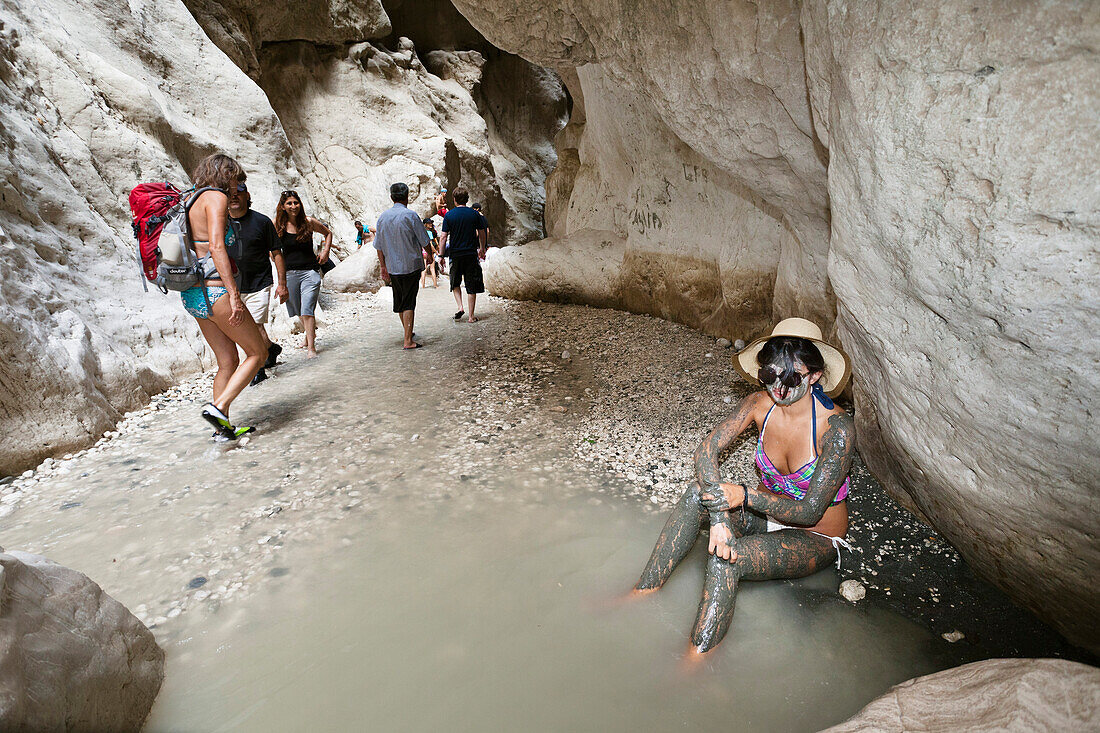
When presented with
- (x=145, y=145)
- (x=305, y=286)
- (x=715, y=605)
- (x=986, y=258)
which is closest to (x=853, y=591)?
(x=715, y=605)

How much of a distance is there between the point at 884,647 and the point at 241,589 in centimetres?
272

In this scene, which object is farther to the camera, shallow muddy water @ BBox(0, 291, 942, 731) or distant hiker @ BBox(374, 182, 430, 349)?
distant hiker @ BBox(374, 182, 430, 349)

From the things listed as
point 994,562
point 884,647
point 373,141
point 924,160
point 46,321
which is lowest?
point 884,647

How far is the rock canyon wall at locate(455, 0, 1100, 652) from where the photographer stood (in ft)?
5.37

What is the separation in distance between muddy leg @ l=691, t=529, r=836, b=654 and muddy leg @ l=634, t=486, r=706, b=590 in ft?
0.62

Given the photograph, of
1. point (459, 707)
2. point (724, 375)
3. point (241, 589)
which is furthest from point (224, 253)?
point (724, 375)

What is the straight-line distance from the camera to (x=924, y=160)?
6.32ft

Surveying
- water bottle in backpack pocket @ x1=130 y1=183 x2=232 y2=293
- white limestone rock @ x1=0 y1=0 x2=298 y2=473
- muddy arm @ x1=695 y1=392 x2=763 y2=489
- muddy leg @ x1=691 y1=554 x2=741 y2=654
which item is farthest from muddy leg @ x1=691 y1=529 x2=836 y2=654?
white limestone rock @ x1=0 y1=0 x2=298 y2=473

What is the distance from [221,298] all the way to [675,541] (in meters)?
3.23

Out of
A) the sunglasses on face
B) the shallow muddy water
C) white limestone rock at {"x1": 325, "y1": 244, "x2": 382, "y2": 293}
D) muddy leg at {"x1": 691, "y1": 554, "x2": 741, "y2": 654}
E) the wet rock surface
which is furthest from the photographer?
white limestone rock at {"x1": 325, "y1": 244, "x2": 382, "y2": 293}

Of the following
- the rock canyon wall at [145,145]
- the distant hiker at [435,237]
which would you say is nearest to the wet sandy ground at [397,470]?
the rock canyon wall at [145,145]

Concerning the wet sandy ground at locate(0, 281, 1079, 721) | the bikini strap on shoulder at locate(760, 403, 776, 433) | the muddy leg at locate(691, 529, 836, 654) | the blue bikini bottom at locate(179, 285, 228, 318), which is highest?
the blue bikini bottom at locate(179, 285, 228, 318)

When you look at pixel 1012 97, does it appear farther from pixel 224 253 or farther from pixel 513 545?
pixel 224 253

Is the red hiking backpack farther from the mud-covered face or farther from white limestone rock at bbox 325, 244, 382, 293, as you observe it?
white limestone rock at bbox 325, 244, 382, 293
